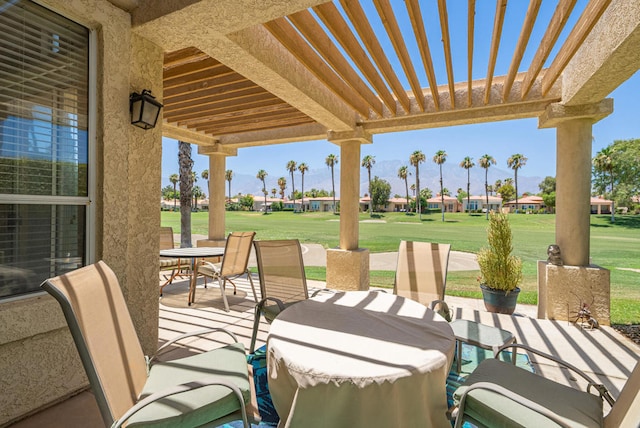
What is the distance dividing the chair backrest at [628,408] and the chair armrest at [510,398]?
0.21m

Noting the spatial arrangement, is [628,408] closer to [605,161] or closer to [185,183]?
[185,183]

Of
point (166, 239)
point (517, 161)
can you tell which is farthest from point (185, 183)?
point (517, 161)

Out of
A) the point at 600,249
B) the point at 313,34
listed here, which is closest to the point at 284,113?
the point at 313,34

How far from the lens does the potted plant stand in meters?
4.60

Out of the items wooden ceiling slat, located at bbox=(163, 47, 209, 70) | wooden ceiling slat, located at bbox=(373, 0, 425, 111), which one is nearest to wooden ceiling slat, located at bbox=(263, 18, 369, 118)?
wooden ceiling slat, located at bbox=(373, 0, 425, 111)

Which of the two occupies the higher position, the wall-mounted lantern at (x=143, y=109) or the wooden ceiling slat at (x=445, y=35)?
the wooden ceiling slat at (x=445, y=35)

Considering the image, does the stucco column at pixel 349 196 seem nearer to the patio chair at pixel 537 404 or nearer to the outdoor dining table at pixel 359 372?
the outdoor dining table at pixel 359 372

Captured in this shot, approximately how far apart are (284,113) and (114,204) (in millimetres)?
3549

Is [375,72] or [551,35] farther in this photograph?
[375,72]

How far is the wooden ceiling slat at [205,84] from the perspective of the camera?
12.9ft

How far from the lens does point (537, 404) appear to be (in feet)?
4.14

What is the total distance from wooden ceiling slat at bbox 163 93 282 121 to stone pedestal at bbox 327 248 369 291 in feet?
9.34

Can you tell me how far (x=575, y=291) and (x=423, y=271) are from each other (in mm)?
2357

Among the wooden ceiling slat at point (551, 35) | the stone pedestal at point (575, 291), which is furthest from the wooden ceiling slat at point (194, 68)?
the stone pedestal at point (575, 291)
